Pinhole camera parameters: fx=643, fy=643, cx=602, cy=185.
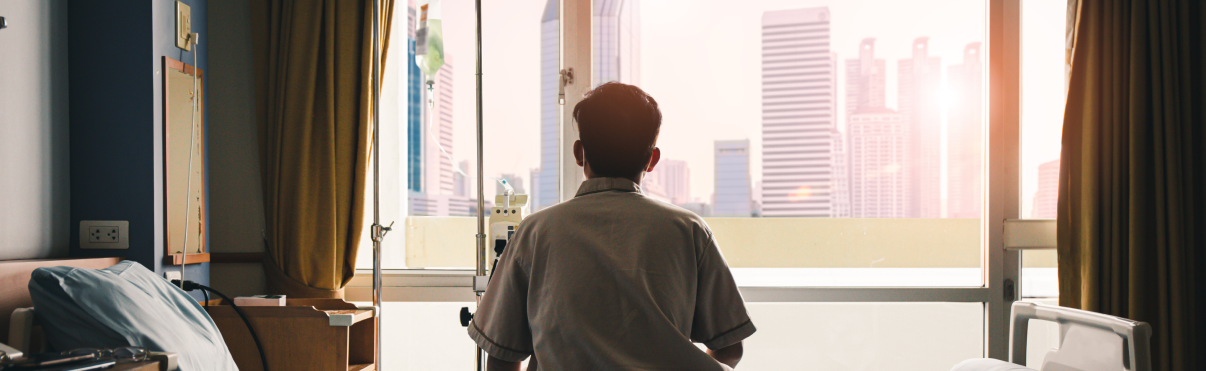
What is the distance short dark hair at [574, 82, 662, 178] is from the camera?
102cm

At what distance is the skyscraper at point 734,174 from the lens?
8.02 ft

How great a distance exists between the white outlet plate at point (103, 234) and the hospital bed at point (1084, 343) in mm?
2532

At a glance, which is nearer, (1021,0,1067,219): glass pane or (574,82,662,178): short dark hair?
(574,82,662,178): short dark hair

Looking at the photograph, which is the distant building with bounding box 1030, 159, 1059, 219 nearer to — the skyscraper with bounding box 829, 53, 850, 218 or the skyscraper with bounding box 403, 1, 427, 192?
the skyscraper with bounding box 829, 53, 850, 218

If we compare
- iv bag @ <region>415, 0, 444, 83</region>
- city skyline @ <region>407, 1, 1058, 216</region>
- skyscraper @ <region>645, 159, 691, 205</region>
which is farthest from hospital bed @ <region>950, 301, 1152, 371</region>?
iv bag @ <region>415, 0, 444, 83</region>

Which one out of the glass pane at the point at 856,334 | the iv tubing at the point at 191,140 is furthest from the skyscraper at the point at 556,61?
the iv tubing at the point at 191,140

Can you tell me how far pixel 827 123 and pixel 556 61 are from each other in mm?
1053

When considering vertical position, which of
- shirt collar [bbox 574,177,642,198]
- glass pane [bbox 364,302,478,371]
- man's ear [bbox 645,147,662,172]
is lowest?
glass pane [bbox 364,302,478,371]

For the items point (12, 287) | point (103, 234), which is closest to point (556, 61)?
point (103, 234)

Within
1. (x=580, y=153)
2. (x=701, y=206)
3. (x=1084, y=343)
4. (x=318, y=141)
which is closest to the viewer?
(x=580, y=153)

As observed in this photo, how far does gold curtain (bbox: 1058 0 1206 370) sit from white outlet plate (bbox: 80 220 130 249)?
3.06 m

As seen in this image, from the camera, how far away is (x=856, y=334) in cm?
244

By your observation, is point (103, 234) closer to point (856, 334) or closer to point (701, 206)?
point (701, 206)

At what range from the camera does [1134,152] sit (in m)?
2.13
